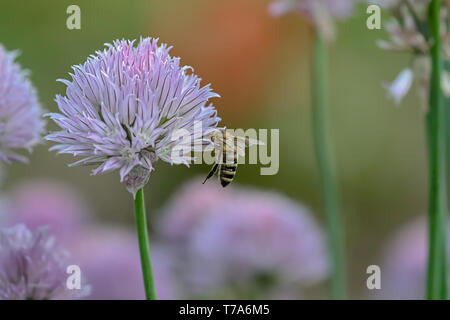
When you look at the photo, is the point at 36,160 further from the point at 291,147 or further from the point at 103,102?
the point at 103,102

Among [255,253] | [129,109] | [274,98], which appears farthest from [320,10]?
[274,98]

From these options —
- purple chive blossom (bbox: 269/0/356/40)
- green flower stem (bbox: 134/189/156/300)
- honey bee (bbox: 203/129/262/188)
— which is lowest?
green flower stem (bbox: 134/189/156/300)

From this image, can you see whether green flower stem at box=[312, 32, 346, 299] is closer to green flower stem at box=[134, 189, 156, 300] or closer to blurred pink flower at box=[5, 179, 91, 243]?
green flower stem at box=[134, 189, 156, 300]

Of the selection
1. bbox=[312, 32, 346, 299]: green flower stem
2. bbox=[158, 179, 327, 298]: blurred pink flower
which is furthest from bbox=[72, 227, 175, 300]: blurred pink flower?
bbox=[312, 32, 346, 299]: green flower stem

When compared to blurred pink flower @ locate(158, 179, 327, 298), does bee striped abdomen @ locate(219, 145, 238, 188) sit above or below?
above

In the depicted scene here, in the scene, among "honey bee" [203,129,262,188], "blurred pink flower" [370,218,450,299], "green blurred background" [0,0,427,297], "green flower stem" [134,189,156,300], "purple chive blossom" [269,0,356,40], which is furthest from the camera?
"green blurred background" [0,0,427,297]
